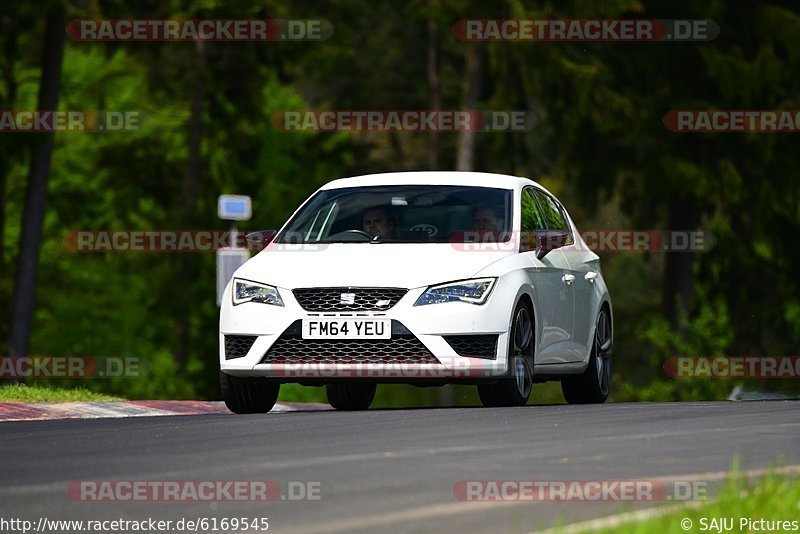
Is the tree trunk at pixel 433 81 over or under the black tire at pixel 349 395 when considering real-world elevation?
over

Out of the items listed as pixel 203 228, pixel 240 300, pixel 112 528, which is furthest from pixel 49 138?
pixel 112 528

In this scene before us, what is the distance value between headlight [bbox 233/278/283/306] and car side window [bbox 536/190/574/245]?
2.78 m

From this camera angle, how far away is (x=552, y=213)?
15.9 metres

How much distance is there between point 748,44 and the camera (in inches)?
1474

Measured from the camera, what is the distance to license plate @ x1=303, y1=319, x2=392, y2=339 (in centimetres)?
1295

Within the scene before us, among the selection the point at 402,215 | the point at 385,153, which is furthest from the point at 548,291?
the point at 385,153

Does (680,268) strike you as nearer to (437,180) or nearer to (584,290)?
(584,290)

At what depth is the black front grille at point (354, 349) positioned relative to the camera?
510 inches

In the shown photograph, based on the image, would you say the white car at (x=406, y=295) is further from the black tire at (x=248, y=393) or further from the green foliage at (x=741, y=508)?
the green foliage at (x=741, y=508)

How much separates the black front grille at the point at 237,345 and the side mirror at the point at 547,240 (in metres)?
2.31

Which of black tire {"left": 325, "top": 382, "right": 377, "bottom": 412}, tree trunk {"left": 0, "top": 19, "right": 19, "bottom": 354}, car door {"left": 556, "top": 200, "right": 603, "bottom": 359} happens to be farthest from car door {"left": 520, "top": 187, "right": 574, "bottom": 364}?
tree trunk {"left": 0, "top": 19, "right": 19, "bottom": 354}

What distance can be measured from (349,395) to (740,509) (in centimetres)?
907

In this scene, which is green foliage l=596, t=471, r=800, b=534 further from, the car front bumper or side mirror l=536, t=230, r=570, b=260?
side mirror l=536, t=230, r=570, b=260

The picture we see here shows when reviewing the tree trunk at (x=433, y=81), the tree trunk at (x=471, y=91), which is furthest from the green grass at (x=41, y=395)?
the tree trunk at (x=433, y=81)
